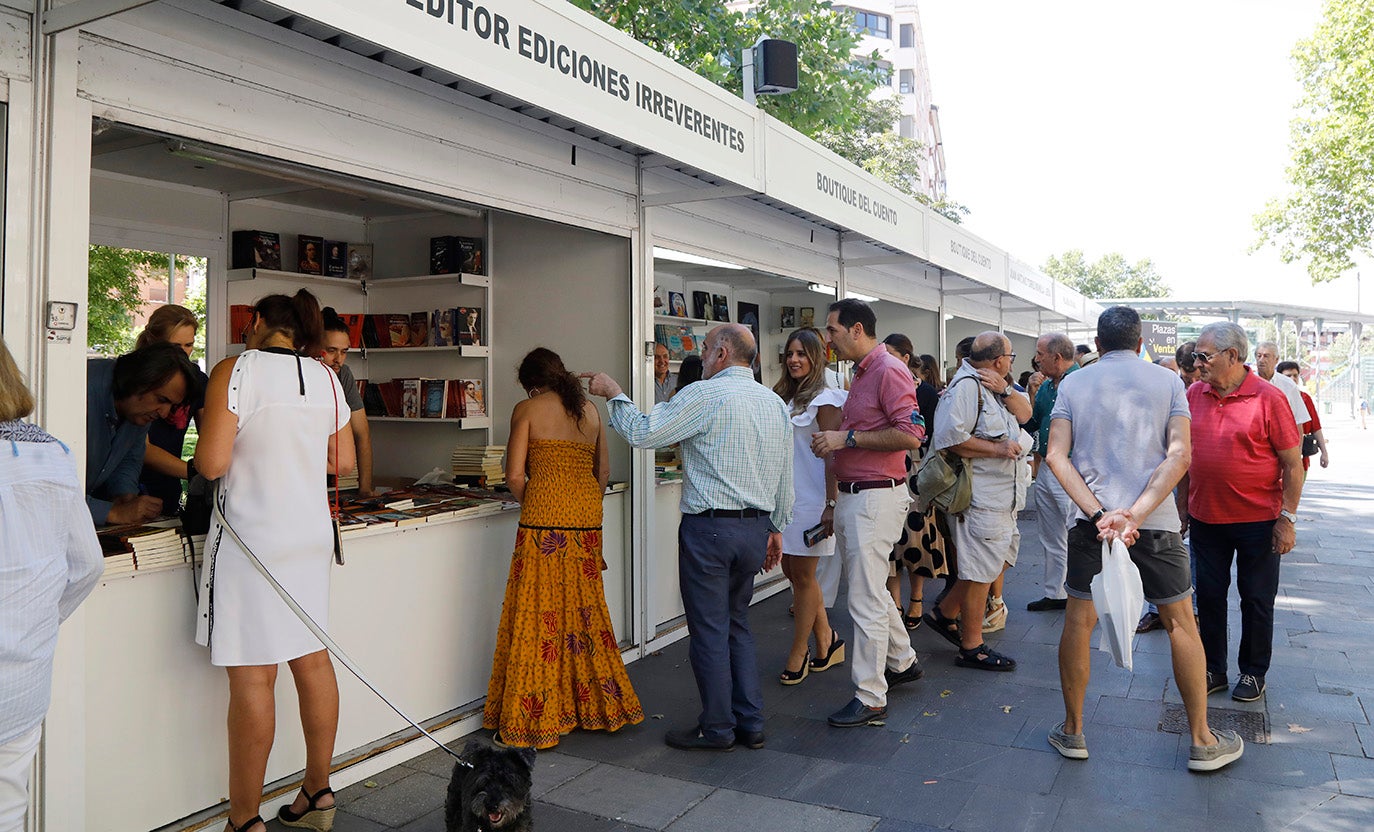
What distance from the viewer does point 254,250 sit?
599 centimetres

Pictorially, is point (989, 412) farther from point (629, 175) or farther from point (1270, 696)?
point (629, 175)

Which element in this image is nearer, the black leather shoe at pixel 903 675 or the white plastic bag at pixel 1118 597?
the white plastic bag at pixel 1118 597

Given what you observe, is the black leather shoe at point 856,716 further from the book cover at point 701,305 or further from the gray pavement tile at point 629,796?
the book cover at point 701,305

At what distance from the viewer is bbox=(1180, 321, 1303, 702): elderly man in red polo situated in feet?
14.9

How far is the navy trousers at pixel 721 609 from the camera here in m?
4.03

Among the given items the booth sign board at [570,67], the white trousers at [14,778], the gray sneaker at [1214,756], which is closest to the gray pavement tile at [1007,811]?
the gray sneaker at [1214,756]

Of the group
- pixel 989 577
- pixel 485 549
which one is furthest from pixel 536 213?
pixel 989 577

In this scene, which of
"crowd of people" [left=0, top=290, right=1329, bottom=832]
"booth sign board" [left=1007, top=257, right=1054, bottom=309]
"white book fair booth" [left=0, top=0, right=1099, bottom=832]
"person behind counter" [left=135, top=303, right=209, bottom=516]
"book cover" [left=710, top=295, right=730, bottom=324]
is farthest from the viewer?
"booth sign board" [left=1007, top=257, right=1054, bottom=309]

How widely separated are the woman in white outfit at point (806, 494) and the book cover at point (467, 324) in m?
2.12

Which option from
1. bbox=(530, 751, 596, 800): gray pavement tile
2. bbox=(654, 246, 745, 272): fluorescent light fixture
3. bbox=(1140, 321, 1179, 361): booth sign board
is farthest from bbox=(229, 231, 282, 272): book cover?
bbox=(1140, 321, 1179, 361): booth sign board

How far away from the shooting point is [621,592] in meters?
5.39

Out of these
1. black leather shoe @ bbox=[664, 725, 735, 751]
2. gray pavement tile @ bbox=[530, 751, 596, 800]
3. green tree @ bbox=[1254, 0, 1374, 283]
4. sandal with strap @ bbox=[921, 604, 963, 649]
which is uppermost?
green tree @ bbox=[1254, 0, 1374, 283]

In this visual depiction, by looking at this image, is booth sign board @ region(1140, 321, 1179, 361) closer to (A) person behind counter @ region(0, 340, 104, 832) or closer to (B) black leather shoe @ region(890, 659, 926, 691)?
(B) black leather shoe @ region(890, 659, 926, 691)

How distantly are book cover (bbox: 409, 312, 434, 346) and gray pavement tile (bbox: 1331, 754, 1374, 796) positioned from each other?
532 cm
